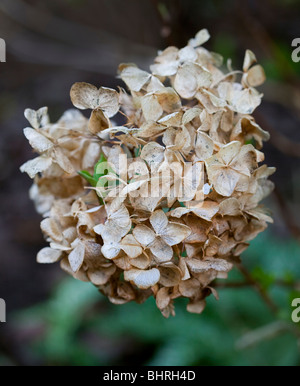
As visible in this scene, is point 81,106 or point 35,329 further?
point 35,329

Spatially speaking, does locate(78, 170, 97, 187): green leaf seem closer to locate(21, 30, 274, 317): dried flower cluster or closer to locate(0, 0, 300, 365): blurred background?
locate(21, 30, 274, 317): dried flower cluster

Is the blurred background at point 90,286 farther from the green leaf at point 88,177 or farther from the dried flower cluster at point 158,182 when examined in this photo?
the green leaf at point 88,177

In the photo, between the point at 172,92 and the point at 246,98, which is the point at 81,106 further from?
the point at 246,98

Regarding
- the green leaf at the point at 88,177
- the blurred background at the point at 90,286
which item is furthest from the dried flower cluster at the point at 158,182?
the blurred background at the point at 90,286

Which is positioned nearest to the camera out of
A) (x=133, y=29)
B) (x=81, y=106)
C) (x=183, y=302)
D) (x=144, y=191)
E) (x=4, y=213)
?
(x=144, y=191)

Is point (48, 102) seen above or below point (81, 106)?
above

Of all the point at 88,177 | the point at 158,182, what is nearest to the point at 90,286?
the point at 88,177

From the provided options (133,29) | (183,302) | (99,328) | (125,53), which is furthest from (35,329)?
(133,29)
